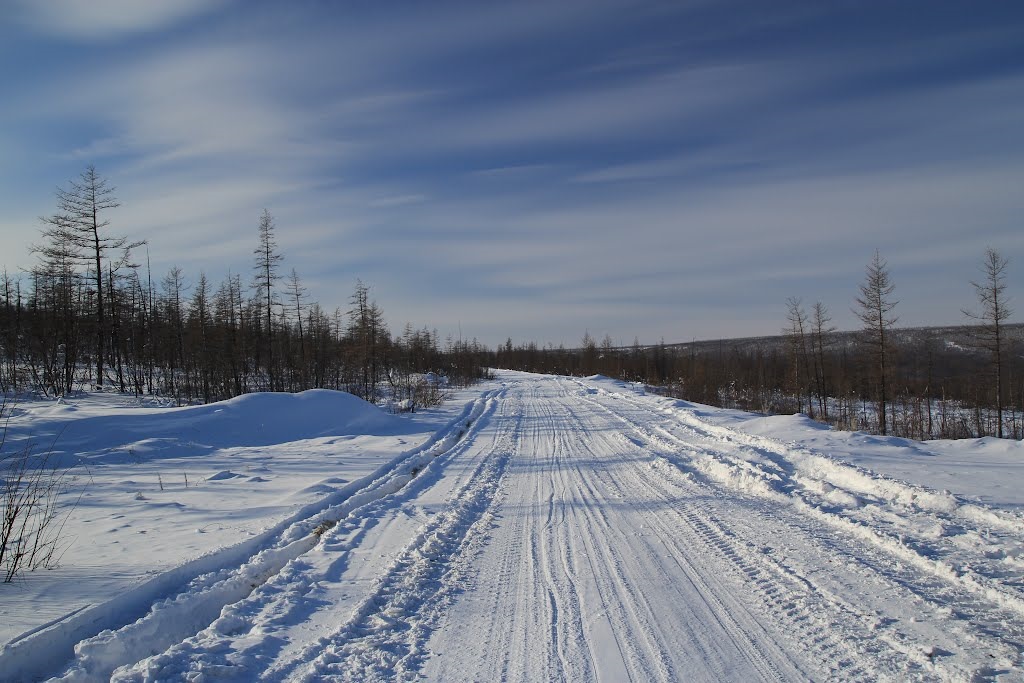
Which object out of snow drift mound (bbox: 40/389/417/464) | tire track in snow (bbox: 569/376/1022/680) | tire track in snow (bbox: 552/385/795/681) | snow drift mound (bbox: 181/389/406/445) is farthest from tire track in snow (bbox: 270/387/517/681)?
snow drift mound (bbox: 181/389/406/445)

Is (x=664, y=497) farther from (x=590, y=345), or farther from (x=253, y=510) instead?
(x=590, y=345)

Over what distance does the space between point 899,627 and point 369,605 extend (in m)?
3.98

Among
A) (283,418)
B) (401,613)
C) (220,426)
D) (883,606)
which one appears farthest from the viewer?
(283,418)

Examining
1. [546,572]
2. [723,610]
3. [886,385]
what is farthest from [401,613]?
[886,385]

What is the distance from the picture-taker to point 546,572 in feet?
16.6

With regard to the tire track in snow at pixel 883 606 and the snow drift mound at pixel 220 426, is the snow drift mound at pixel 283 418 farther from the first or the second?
the tire track in snow at pixel 883 606

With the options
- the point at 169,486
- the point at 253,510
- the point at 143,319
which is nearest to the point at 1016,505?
the point at 253,510

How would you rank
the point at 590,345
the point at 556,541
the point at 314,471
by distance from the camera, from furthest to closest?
the point at 590,345 → the point at 314,471 → the point at 556,541

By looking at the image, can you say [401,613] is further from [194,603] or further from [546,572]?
[194,603]

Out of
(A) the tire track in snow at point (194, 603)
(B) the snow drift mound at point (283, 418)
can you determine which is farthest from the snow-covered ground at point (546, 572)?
(B) the snow drift mound at point (283, 418)

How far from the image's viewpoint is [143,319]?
44.9m

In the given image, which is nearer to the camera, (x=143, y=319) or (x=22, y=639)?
(x=22, y=639)

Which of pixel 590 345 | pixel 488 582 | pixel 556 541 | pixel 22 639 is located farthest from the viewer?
pixel 590 345

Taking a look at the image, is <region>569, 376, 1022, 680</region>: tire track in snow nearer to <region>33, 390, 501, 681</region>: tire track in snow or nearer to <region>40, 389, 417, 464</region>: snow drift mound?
<region>33, 390, 501, 681</region>: tire track in snow
